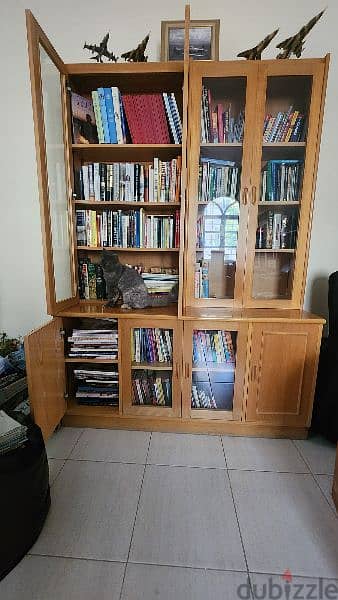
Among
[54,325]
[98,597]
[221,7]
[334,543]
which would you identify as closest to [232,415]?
[334,543]

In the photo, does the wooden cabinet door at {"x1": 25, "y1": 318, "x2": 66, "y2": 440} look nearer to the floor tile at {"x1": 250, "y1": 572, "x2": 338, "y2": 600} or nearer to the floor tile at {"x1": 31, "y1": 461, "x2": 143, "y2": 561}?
the floor tile at {"x1": 31, "y1": 461, "x2": 143, "y2": 561}

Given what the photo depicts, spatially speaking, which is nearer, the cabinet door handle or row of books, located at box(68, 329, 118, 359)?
the cabinet door handle

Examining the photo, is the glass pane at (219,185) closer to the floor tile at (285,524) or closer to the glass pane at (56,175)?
the glass pane at (56,175)

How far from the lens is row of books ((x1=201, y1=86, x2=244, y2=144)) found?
4.71ft

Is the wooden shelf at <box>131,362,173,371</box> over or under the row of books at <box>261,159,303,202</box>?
under

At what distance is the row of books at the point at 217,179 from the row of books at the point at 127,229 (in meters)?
0.22

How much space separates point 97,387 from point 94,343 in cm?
30

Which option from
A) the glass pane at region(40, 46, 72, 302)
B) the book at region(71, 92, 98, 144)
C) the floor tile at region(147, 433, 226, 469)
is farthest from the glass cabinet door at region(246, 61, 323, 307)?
the glass pane at region(40, 46, 72, 302)

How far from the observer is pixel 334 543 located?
3.32ft

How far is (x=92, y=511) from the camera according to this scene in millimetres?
1110

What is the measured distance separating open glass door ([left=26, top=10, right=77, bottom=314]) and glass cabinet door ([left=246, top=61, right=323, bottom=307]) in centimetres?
107

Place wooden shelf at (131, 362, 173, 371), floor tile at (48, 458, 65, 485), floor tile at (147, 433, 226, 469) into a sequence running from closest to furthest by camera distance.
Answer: floor tile at (48, 458, 65, 485)
floor tile at (147, 433, 226, 469)
wooden shelf at (131, 362, 173, 371)

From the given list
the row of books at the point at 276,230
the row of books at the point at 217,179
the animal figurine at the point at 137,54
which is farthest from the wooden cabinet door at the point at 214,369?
the animal figurine at the point at 137,54

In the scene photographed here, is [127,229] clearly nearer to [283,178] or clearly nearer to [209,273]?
[209,273]
